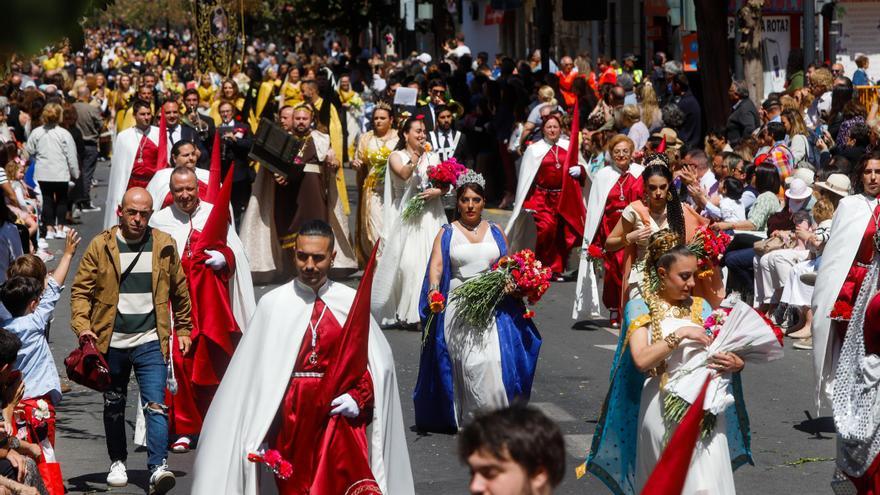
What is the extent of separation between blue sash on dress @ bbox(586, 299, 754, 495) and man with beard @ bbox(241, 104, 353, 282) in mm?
9547

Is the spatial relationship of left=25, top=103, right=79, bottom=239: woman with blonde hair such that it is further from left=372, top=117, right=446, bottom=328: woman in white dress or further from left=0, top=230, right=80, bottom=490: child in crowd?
left=0, top=230, right=80, bottom=490: child in crowd

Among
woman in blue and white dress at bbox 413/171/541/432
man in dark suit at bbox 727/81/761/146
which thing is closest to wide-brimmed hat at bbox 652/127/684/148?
man in dark suit at bbox 727/81/761/146

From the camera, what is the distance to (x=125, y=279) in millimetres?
8117

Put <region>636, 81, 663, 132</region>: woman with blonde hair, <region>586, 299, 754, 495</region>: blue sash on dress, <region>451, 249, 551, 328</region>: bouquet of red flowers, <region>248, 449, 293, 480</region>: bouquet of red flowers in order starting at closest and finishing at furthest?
<region>248, 449, 293, 480</region>: bouquet of red flowers < <region>586, 299, 754, 495</region>: blue sash on dress < <region>451, 249, 551, 328</region>: bouquet of red flowers < <region>636, 81, 663, 132</region>: woman with blonde hair

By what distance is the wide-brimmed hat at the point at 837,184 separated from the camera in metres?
11.4

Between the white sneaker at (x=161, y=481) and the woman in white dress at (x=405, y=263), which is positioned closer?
the white sneaker at (x=161, y=481)

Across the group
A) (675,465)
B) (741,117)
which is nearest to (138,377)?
(675,465)

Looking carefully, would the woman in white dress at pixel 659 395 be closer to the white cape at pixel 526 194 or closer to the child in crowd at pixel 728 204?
the child in crowd at pixel 728 204

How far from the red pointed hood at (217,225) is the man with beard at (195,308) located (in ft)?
0.18

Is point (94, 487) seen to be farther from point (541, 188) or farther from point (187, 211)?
point (541, 188)

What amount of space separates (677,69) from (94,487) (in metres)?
12.2

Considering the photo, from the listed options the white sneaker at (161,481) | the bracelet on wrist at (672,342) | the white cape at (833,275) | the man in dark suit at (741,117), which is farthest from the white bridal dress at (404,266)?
the bracelet on wrist at (672,342)

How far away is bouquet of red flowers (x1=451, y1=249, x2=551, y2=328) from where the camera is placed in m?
8.84

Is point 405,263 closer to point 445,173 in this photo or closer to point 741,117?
point 445,173
